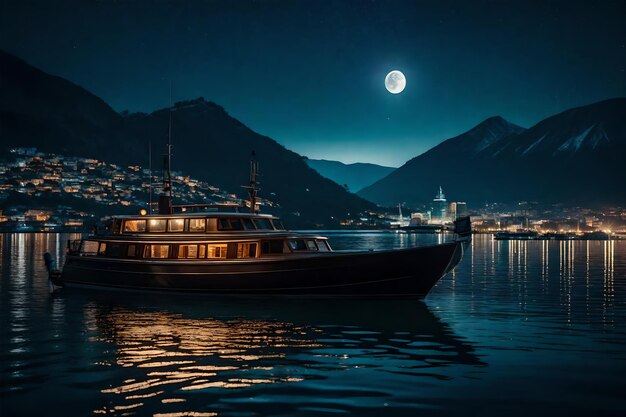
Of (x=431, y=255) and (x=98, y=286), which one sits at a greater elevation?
(x=431, y=255)

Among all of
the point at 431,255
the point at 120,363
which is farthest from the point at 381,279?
the point at 120,363

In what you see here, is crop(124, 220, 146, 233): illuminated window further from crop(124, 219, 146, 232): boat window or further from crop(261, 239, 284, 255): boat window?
crop(261, 239, 284, 255): boat window

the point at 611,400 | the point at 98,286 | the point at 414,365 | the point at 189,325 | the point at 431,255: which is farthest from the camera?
the point at 98,286

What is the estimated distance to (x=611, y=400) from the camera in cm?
Answer: 1180

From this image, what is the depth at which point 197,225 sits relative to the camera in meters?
28.1

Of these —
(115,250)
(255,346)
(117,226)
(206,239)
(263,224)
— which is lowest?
(255,346)

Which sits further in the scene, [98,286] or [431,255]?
[98,286]

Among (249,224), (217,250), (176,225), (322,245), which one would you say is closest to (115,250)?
(176,225)

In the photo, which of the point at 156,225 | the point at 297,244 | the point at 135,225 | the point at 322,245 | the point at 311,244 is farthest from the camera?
the point at 135,225

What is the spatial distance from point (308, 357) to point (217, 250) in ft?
40.3

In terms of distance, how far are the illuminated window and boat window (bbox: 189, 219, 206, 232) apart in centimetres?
304

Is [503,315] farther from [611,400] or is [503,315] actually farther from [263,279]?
[611,400]

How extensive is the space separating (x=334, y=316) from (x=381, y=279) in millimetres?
3590

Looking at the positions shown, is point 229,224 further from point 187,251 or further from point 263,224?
point 187,251
